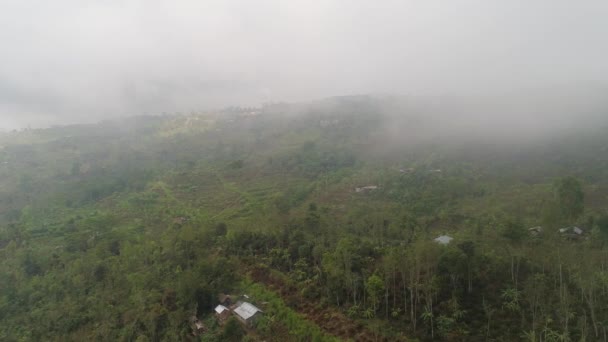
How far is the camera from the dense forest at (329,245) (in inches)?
1165

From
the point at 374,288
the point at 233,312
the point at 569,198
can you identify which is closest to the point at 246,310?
the point at 233,312

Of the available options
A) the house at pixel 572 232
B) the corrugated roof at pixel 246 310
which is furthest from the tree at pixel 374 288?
the house at pixel 572 232

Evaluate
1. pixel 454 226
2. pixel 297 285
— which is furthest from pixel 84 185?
pixel 454 226

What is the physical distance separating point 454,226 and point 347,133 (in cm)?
10382

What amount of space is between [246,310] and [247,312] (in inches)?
11.7

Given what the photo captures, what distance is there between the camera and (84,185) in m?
108

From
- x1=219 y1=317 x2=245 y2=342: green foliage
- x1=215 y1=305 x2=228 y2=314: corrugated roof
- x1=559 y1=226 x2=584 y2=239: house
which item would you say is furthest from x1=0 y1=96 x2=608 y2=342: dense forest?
x1=215 y1=305 x2=228 y2=314: corrugated roof

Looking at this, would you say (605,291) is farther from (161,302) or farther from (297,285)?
(161,302)

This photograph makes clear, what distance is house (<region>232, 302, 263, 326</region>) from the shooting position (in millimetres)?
32312

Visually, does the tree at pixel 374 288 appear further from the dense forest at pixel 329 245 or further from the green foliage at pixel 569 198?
the green foliage at pixel 569 198

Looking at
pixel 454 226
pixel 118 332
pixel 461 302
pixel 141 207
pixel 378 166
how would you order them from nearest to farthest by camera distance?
pixel 461 302 < pixel 118 332 < pixel 454 226 < pixel 141 207 < pixel 378 166

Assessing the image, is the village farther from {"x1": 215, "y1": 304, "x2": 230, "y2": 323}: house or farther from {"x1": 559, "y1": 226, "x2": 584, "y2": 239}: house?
{"x1": 559, "y1": 226, "x2": 584, "y2": 239}: house

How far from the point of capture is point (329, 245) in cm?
4197

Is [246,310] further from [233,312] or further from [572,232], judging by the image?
[572,232]
